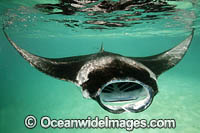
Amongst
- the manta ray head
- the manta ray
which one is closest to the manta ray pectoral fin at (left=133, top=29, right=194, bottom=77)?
the manta ray

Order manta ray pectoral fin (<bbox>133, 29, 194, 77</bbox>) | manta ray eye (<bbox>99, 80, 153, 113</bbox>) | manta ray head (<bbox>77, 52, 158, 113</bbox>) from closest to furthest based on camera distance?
manta ray head (<bbox>77, 52, 158, 113</bbox>) < manta ray eye (<bbox>99, 80, 153, 113</bbox>) < manta ray pectoral fin (<bbox>133, 29, 194, 77</bbox>)

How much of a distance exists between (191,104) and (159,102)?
3015 mm

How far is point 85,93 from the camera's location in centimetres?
351

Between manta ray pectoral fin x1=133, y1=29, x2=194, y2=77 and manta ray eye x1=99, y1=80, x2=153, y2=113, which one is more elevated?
manta ray pectoral fin x1=133, y1=29, x2=194, y2=77

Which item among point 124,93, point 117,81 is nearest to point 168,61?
point 124,93

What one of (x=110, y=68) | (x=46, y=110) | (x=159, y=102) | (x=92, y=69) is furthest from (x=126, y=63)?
(x=46, y=110)

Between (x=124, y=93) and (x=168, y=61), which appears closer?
(x=124, y=93)

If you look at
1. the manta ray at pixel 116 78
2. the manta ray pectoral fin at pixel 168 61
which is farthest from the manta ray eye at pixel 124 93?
the manta ray pectoral fin at pixel 168 61

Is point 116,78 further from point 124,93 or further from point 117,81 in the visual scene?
point 124,93

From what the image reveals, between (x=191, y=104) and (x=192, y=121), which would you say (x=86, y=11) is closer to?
(x=192, y=121)

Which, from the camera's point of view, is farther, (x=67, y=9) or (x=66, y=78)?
(x=67, y=9)

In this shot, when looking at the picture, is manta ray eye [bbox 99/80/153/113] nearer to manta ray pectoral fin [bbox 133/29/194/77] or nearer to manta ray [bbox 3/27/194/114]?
manta ray [bbox 3/27/194/114]

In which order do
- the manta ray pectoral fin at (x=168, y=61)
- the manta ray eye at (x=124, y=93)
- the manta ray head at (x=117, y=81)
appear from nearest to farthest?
the manta ray head at (x=117, y=81)
the manta ray eye at (x=124, y=93)
the manta ray pectoral fin at (x=168, y=61)

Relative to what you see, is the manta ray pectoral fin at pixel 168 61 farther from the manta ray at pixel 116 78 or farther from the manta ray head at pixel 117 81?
the manta ray head at pixel 117 81
